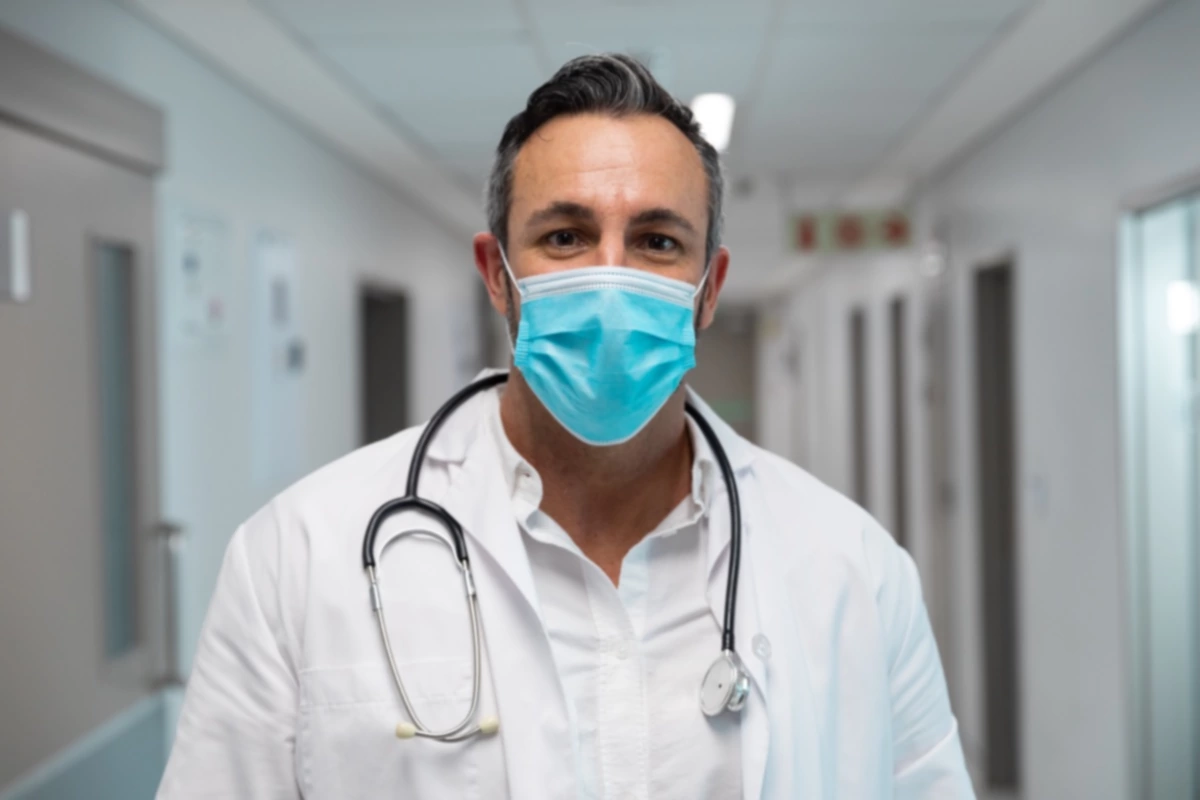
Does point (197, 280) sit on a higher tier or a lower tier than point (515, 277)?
higher

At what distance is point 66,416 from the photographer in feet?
7.17

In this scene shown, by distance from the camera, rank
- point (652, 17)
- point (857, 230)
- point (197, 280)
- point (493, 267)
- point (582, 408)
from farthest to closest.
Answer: point (857, 230) → point (197, 280) → point (652, 17) → point (493, 267) → point (582, 408)

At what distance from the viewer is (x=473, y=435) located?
49.9 inches

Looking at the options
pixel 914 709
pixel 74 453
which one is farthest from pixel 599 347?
pixel 74 453

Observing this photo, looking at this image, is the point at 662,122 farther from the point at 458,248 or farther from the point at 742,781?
the point at 458,248

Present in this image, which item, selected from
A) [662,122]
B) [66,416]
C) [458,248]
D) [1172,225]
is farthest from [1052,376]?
[458,248]

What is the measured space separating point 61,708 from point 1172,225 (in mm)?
2823

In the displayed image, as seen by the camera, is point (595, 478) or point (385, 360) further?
point (385, 360)

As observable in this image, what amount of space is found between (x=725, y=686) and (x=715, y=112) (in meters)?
2.82

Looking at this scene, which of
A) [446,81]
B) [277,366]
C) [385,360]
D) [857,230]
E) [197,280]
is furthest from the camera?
Answer: [385,360]

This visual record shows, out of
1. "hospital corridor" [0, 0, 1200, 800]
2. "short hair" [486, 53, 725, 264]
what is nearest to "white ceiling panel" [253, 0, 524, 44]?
"hospital corridor" [0, 0, 1200, 800]

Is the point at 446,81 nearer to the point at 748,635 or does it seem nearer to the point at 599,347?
the point at 599,347

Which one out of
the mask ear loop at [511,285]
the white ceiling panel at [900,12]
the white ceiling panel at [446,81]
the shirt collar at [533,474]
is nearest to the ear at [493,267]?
the mask ear loop at [511,285]

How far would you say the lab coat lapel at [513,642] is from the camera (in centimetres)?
107
